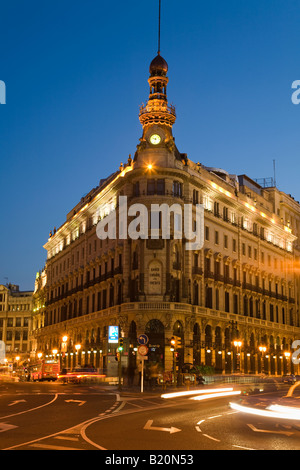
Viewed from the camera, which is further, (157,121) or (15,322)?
(15,322)

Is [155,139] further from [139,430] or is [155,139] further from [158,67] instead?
[139,430]

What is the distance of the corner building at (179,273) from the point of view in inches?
2319

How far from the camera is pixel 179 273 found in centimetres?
6022

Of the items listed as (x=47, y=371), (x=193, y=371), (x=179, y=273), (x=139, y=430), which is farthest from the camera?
→ (x=47, y=371)

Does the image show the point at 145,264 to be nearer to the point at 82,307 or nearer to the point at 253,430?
the point at 82,307

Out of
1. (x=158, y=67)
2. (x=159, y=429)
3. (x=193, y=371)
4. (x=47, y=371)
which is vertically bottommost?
(x=47, y=371)

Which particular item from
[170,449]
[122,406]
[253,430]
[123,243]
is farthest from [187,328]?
[170,449]

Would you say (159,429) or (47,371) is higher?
(159,429)

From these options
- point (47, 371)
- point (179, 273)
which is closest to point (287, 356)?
point (179, 273)

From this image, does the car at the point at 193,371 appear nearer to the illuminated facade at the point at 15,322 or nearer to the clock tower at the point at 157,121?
the clock tower at the point at 157,121

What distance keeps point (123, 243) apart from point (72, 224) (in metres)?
27.6

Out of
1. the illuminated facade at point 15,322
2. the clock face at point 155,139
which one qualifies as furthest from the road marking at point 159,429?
the illuminated facade at point 15,322

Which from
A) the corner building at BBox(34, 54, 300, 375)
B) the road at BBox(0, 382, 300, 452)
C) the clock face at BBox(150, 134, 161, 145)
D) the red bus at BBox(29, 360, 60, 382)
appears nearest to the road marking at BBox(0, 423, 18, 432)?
the road at BBox(0, 382, 300, 452)

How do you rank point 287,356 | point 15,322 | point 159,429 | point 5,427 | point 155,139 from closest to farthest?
point 159,429
point 5,427
point 155,139
point 287,356
point 15,322
